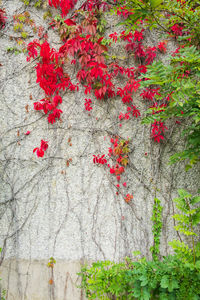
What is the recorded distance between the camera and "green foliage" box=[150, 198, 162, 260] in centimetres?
273

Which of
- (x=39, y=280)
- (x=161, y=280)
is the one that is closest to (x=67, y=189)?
(x=39, y=280)

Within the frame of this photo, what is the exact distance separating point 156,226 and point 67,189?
1064 millimetres

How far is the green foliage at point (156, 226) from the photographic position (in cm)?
273

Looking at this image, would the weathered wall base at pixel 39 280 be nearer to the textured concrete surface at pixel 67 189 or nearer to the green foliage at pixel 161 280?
the textured concrete surface at pixel 67 189

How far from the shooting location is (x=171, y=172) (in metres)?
2.88

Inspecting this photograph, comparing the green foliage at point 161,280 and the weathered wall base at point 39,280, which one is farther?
the weathered wall base at point 39,280

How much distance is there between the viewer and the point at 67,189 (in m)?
2.86

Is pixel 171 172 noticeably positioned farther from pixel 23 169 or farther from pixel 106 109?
pixel 23 169

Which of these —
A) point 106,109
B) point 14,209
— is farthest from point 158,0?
point 14,209

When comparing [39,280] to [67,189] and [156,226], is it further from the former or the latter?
[156,226]

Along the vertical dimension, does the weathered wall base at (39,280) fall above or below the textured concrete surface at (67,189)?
below

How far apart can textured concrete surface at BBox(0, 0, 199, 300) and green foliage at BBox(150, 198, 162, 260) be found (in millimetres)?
57

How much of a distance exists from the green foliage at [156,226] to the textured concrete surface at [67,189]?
57 millimetres

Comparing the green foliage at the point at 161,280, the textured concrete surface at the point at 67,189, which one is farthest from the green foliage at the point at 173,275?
the textured concrete surface at the point at 67,189
